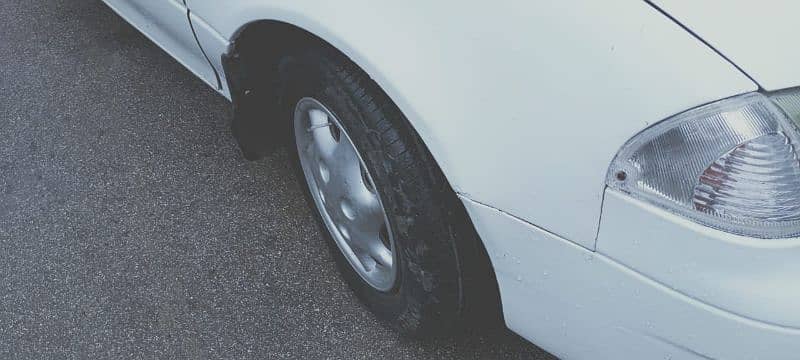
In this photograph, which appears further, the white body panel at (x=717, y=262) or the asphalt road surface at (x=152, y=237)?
the asphalt road surface at (x=152, y=237)

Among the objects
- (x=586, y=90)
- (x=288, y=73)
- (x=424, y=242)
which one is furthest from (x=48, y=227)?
(x=586, y=90)

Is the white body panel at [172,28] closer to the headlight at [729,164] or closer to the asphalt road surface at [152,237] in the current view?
the asphalt road surface at [152,237]

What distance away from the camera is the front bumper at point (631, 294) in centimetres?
123

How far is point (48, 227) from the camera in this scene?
8.07 feet

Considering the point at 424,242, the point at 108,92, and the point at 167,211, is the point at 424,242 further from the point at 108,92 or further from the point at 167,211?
the point at 108,92

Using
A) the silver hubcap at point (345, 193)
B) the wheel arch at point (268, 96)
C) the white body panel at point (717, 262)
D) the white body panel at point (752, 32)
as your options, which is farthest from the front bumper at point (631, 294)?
the silver hubcap at point (345, 193)

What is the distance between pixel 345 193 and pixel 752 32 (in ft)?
3.42

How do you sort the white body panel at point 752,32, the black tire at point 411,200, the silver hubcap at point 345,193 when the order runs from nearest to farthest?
the white body panel at point 752,32 < the black tire at point 411,200 < the silver hubcap at point 345,193

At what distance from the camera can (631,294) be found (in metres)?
1.32

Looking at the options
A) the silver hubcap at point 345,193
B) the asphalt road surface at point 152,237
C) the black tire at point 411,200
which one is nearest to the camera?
the black tire at point 411,200

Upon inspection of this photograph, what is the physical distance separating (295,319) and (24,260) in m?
0.89

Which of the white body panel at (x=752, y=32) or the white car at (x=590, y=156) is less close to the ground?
the white body panel at (x=752, y=32)

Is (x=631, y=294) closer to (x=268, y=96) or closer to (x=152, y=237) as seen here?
(x=268, y=96)

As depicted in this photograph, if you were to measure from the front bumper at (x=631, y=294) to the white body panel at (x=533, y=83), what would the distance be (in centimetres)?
4
